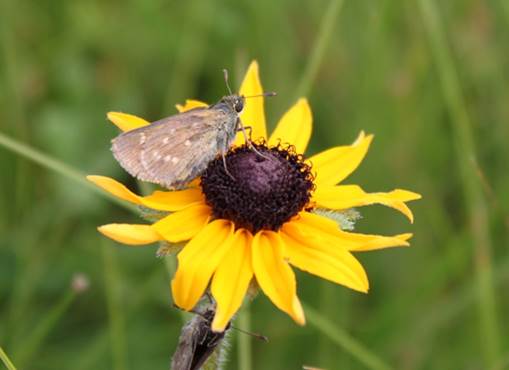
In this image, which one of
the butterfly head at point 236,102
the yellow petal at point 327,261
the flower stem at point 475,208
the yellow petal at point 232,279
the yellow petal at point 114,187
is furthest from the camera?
the flower stem at point 475,208

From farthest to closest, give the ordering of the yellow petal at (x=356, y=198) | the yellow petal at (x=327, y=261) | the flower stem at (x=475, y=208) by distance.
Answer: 1. the flower stem at (x=475, y=208)
2. the yellow petal at (x=356, y=198)
3. the yellow petal at (x=327, y=261)

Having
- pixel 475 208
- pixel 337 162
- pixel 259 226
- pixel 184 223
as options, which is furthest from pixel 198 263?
pixel 475 208

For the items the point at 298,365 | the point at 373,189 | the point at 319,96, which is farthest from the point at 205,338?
the point at 319,96

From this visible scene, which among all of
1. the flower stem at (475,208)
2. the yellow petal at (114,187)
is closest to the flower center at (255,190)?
the yellow petal at (114,187)

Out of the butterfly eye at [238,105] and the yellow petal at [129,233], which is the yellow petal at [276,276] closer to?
the yellow petal at [129,233]

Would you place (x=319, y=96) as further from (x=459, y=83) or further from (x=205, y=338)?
(x=205, y=338)

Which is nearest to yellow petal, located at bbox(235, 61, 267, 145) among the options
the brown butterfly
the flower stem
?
the brown butterfly

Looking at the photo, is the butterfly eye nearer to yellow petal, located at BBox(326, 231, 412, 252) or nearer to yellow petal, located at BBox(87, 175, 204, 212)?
yellow petal, located at BBox(87, 175, 204, 212)
